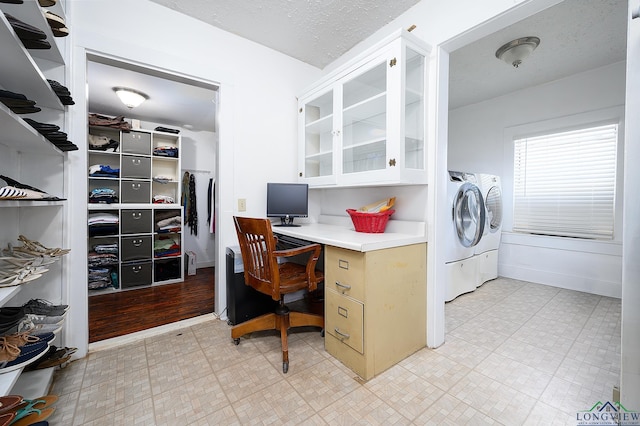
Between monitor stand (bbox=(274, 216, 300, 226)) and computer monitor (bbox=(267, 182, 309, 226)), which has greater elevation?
computer monitor (bbox=(267, 182, 309, 226))

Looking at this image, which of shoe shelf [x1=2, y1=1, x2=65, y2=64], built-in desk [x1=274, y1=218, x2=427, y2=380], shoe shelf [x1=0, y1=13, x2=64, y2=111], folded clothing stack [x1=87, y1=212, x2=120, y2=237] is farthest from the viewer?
folded clothing stack [x1=87, y1=212, x2=120, y2=237]

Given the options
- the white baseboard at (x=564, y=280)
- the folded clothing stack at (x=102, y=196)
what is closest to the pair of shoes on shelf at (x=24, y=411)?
the folded clothing stack at (x=102, y=196)

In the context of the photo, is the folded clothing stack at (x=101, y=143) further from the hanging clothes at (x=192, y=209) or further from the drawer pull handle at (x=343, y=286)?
the drawer pull handle at (x=343, y=286)

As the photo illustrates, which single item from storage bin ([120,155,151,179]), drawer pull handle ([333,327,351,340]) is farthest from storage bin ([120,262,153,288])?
drawer pull handle ([333,327,351,340])

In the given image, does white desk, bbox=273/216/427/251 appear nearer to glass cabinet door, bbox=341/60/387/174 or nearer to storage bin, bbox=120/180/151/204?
glass cabinet door, bbox=341/60/387/174

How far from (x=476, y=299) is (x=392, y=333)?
1.64m

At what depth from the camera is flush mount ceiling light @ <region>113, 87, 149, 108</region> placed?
9.02ft

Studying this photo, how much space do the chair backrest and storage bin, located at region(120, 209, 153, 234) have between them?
2223 millimetres

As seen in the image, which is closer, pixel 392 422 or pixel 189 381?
pixel 392 422

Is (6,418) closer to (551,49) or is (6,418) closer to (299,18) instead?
(299,18)

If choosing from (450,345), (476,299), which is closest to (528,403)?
(450,345)

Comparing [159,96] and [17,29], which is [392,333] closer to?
[17,29]

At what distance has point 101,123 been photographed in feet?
10.0

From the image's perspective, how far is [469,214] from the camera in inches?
111
